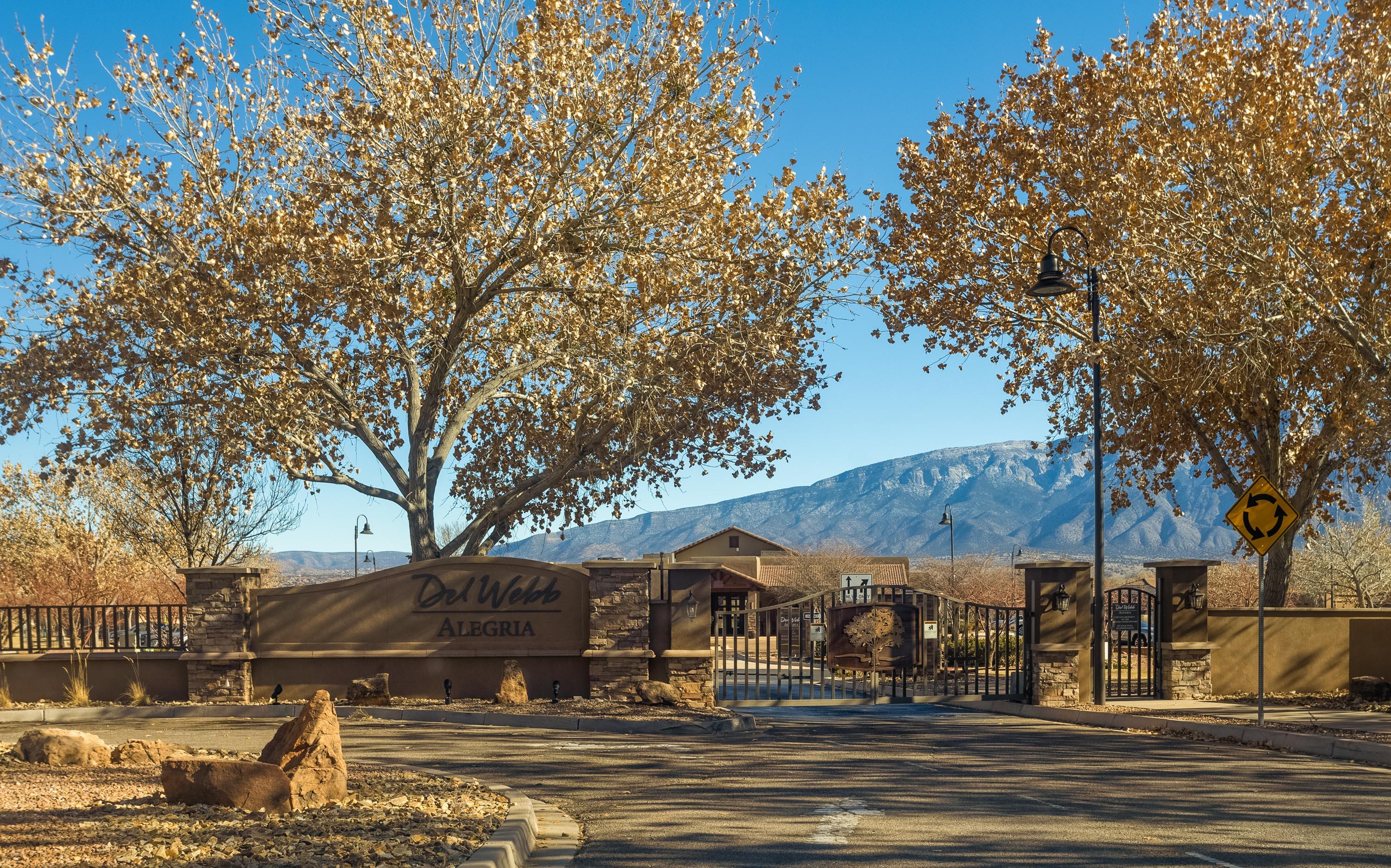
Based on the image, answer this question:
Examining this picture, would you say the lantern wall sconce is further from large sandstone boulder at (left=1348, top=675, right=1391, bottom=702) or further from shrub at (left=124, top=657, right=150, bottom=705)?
shrub at (left=124, top=657, right=150, bottom=705)

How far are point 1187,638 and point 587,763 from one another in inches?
473

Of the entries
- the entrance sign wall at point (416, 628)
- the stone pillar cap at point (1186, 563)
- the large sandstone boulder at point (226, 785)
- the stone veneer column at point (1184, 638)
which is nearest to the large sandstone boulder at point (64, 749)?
the large sandstone boulder at point (226, 785)

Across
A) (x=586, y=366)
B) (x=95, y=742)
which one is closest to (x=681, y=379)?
(x=586, y=366)

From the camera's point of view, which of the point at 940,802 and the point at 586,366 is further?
the point at 586,366

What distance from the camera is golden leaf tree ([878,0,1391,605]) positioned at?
18.2 metres

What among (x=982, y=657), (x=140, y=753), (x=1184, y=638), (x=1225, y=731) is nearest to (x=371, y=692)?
(x=140, y=753)

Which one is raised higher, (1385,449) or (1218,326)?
(1218,326)

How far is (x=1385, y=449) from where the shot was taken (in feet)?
64.1

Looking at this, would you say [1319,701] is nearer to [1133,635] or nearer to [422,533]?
[1133,635]

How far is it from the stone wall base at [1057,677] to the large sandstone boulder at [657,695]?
18.9 ft

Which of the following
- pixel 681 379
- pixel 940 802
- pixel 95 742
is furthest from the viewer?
pixel 681 379

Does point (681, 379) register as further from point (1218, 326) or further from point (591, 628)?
point (1218, 326)

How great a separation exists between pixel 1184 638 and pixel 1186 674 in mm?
581

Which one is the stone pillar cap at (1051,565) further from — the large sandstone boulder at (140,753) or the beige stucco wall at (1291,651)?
the large sandstone boulder at (140,753)
